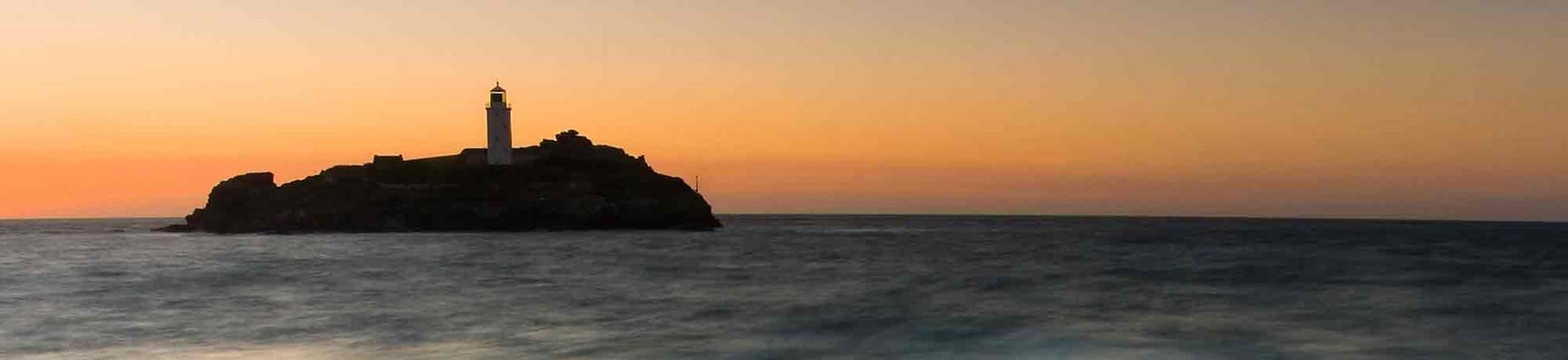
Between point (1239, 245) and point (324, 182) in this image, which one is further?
point (324, 182)

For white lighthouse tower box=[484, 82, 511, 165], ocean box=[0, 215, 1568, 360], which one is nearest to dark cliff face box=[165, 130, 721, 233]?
white lighthouse tower box=[484, 82, 511, 165]

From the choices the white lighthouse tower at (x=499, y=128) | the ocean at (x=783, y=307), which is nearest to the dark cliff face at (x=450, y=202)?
the white lighthouse tower at (x=499, y=128)

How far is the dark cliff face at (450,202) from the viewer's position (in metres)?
140

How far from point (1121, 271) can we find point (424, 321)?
3274cm

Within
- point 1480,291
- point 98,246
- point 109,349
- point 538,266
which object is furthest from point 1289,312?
point 98,246

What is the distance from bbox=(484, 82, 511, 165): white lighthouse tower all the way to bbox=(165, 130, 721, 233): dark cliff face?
1299mm

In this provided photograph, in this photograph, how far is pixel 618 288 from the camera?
46.1 metres

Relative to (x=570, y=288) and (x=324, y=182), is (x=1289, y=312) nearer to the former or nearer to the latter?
(x=570, y=288)

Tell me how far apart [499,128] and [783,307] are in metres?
115

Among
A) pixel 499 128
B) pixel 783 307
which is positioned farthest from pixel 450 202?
pixel 783 307

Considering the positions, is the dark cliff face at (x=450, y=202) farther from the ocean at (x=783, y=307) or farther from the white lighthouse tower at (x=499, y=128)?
the ocean at (x=783, y=307)

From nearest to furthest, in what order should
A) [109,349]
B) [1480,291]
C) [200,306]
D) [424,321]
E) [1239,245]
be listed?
[109,349], [424,321], [200,306], [1480,291], [1239,245]

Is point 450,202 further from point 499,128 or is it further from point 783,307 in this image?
point 783,307

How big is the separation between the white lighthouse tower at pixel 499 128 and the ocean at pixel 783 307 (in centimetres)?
6888
